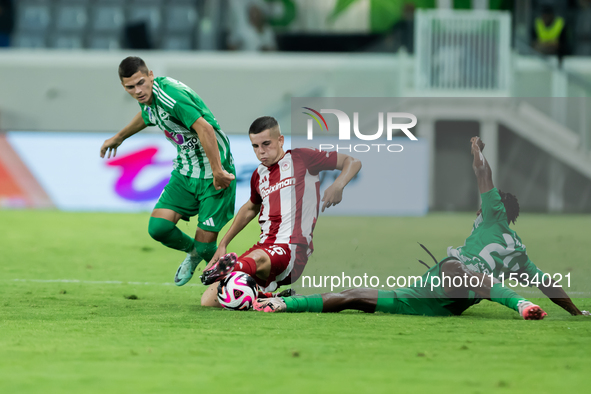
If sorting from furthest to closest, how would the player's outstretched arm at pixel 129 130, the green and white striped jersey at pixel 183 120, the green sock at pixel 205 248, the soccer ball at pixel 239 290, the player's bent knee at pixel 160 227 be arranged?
the player's outstretched arm at pixel 129 130 < the green sock at pixel 205 248 < the player's bent knee at pixel 160 227 < the green and white striped jersey at pixel 183 120 < the soccer ball at pixel 239 290

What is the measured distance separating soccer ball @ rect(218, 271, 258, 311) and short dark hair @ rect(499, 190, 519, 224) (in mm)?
1477

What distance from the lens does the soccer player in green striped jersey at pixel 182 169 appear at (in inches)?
188

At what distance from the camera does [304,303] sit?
165 inches

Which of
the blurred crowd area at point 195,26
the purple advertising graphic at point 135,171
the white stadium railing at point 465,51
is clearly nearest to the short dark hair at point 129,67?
the purple advertising graphic at point 135,171

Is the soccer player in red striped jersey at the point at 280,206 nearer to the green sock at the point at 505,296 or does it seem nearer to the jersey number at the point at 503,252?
the jersey number at the point at 503,252

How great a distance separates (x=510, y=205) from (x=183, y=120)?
6.71ft

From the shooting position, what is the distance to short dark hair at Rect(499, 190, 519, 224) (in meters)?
4.20

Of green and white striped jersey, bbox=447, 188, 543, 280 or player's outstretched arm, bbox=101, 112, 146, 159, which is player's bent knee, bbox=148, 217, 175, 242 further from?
green and white striped jersey, bbox=447, 188, 543, 280

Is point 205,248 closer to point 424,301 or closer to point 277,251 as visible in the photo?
point 277,251

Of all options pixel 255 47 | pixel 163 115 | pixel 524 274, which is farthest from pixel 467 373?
pixel 255 47

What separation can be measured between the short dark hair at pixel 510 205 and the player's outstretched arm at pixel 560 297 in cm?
40

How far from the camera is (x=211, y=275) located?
420 centimetres

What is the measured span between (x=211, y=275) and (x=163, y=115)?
49.2 inches

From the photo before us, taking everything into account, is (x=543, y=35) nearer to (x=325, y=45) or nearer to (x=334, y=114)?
(x=325, y=45)
